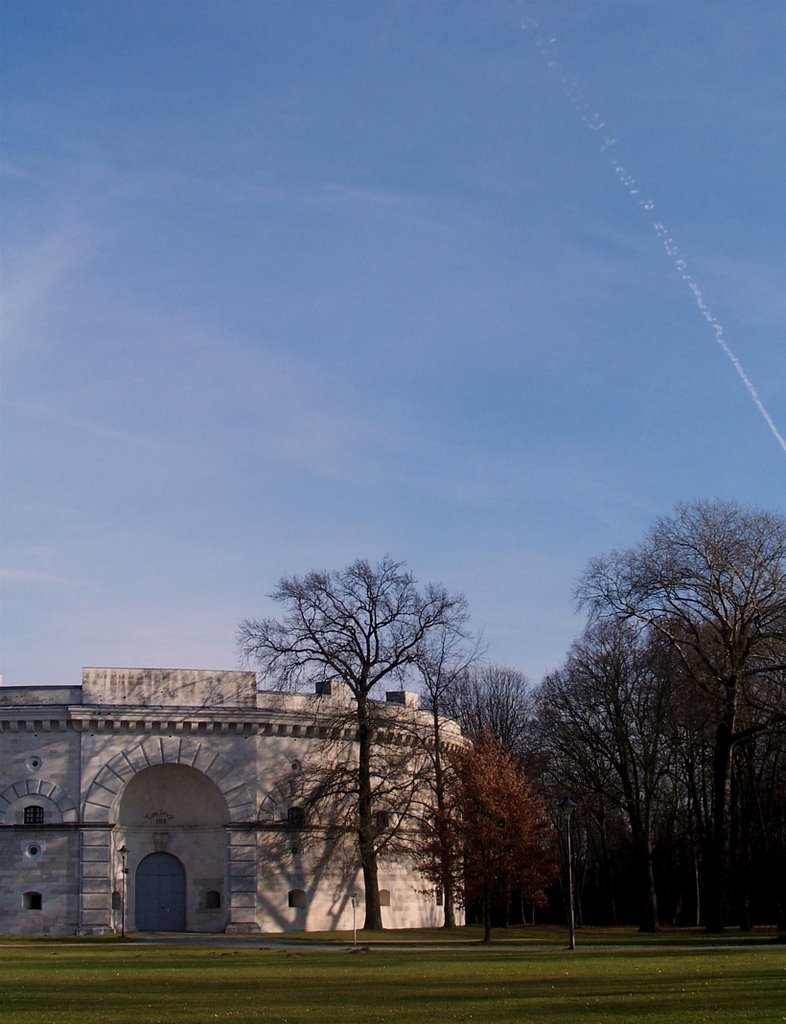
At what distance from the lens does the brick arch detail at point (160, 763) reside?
175 ft

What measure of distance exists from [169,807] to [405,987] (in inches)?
1428

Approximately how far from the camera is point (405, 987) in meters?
21.7

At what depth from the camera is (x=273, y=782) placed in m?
55.8

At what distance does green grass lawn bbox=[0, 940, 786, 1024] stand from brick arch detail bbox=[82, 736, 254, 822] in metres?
19.1

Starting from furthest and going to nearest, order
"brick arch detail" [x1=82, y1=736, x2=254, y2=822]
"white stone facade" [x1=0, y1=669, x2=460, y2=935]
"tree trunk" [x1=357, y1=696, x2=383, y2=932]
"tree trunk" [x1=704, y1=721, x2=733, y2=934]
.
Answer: "brick arch detail" [x1=82, y1=736, x2=254, y2=822], "white stone facade" [x1=0, y1=669, x2=460, y2=935], "tree trunk" [x1=357, y1=696, x2=383, y2=932], "tree trunk" [x1=704, y1=721, x2=733, y2=934]

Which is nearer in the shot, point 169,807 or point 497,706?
point 169,807

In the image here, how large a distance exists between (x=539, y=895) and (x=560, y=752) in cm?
1998

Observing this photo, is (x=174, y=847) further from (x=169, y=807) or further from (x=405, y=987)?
(x=405, y=987)

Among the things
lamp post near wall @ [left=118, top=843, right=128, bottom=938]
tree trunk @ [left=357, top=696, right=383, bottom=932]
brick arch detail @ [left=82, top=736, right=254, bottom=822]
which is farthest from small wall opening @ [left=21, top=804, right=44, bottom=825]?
tree trunk @ [left=357, top=696, right=383, bottom=932]

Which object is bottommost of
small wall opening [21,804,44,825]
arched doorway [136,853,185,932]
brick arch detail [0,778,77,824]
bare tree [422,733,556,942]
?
arched doorway [136,853,185,932]

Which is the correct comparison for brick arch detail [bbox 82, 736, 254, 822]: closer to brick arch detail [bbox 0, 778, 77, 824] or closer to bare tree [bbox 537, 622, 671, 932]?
brick arch detail [bbox 0, 778, 77, 824]

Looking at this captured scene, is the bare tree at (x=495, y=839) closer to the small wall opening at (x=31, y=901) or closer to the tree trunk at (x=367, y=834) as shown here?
the tree trunk at (x=367, y=834)

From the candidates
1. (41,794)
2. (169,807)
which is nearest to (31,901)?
(41,794)

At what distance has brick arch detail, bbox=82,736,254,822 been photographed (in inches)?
2099
